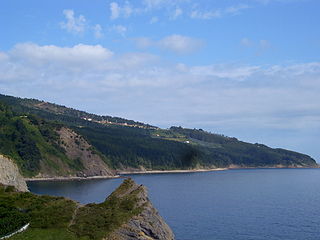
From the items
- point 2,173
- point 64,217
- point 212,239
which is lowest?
point 212,239

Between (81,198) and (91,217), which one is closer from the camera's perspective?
(91,217)

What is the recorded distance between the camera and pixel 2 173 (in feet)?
316

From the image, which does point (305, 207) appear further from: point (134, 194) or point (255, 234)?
point (134, 194)

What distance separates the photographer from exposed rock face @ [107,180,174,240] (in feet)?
206

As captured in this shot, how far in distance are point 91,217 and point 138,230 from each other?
7358 millimetres

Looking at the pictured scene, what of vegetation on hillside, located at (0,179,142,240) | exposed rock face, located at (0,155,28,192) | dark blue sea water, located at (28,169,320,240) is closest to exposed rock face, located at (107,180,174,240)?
vegetation on hillside, located at (0,179,142,240)

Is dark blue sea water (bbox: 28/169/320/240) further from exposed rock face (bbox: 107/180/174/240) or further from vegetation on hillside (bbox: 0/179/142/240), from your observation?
vegetation on hillside (bbox: 0/179/142/240)

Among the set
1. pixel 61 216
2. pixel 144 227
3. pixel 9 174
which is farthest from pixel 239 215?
pixel 61 216

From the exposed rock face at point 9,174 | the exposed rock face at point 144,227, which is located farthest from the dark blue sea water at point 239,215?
the exposed rock face at point 9,174

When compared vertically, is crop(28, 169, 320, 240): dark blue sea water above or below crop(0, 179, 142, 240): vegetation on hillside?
below

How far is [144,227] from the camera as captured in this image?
220 ft

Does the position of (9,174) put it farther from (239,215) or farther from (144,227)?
(239,215)

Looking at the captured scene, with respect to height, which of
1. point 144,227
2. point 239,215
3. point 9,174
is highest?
point 9,174

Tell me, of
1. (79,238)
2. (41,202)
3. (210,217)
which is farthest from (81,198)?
(79,238)
